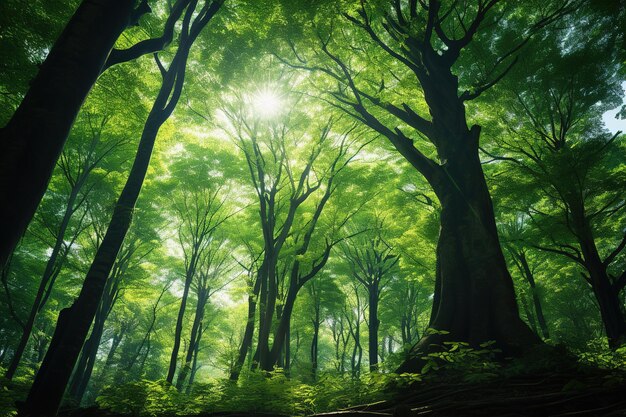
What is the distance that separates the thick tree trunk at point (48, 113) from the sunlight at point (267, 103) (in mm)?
8121

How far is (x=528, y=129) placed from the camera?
10.7 meters

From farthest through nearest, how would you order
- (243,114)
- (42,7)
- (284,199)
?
(284,199)
(243,114)
(42,7)

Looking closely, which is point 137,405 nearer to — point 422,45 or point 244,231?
point 422,45

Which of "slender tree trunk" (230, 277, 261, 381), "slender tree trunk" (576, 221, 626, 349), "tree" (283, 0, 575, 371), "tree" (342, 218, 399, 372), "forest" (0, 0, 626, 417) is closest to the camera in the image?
"forest" (0, 0, 626, 417)

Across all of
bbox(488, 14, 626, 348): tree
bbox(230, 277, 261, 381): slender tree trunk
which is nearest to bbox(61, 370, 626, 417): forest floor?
bbox(230, 277, 261, 381): slender tree trunk

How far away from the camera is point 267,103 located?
1032 cm

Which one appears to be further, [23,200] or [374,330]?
[374,330]

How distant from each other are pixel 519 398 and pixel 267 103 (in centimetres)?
975

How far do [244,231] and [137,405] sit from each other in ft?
41.3

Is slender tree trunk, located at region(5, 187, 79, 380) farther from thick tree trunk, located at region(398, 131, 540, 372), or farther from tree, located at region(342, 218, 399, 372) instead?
tree, located at region(342, 218, 399, 372)

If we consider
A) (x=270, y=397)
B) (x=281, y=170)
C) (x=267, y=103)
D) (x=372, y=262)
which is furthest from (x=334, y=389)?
(x=372, y=262)

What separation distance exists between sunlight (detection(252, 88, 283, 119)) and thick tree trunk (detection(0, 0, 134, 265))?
8121 mm

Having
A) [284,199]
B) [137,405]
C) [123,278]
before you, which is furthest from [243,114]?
[123,278]

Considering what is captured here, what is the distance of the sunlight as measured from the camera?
33.2ft
